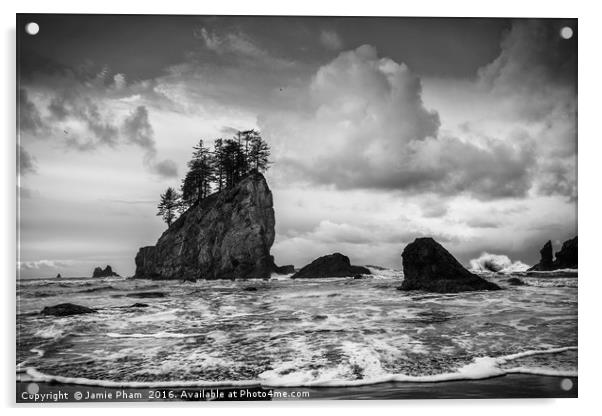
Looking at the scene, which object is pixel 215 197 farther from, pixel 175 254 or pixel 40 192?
pixel 40 192

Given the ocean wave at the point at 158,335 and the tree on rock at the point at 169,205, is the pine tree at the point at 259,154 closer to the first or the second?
the tree on rock at the point at 169,205

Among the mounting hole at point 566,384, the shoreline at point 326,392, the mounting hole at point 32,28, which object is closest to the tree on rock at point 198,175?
the mounting hole at point 32,28

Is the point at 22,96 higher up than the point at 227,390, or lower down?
higher up

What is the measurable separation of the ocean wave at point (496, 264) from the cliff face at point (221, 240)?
3.77 meters

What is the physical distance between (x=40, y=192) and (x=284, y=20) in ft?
Answer: 15.3

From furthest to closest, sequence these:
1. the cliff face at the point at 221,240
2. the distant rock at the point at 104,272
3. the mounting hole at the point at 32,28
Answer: the cliff face at the point at 221,240 < the distant rock at the point at 104,272 < the mounting hole at the point at 32,28

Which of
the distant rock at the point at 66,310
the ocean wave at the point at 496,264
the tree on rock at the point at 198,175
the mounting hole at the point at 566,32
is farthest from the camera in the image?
the tree on rock at the point at 198,175

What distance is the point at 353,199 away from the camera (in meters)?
7.18

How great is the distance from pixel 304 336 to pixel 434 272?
3.12m

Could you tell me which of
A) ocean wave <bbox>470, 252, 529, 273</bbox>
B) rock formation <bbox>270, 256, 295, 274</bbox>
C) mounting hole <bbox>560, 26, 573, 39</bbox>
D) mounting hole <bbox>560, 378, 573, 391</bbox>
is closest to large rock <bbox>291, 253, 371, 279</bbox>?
rock formation <bbox>270, 256, 295, 274</bbox>

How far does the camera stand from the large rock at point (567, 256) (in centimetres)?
654
